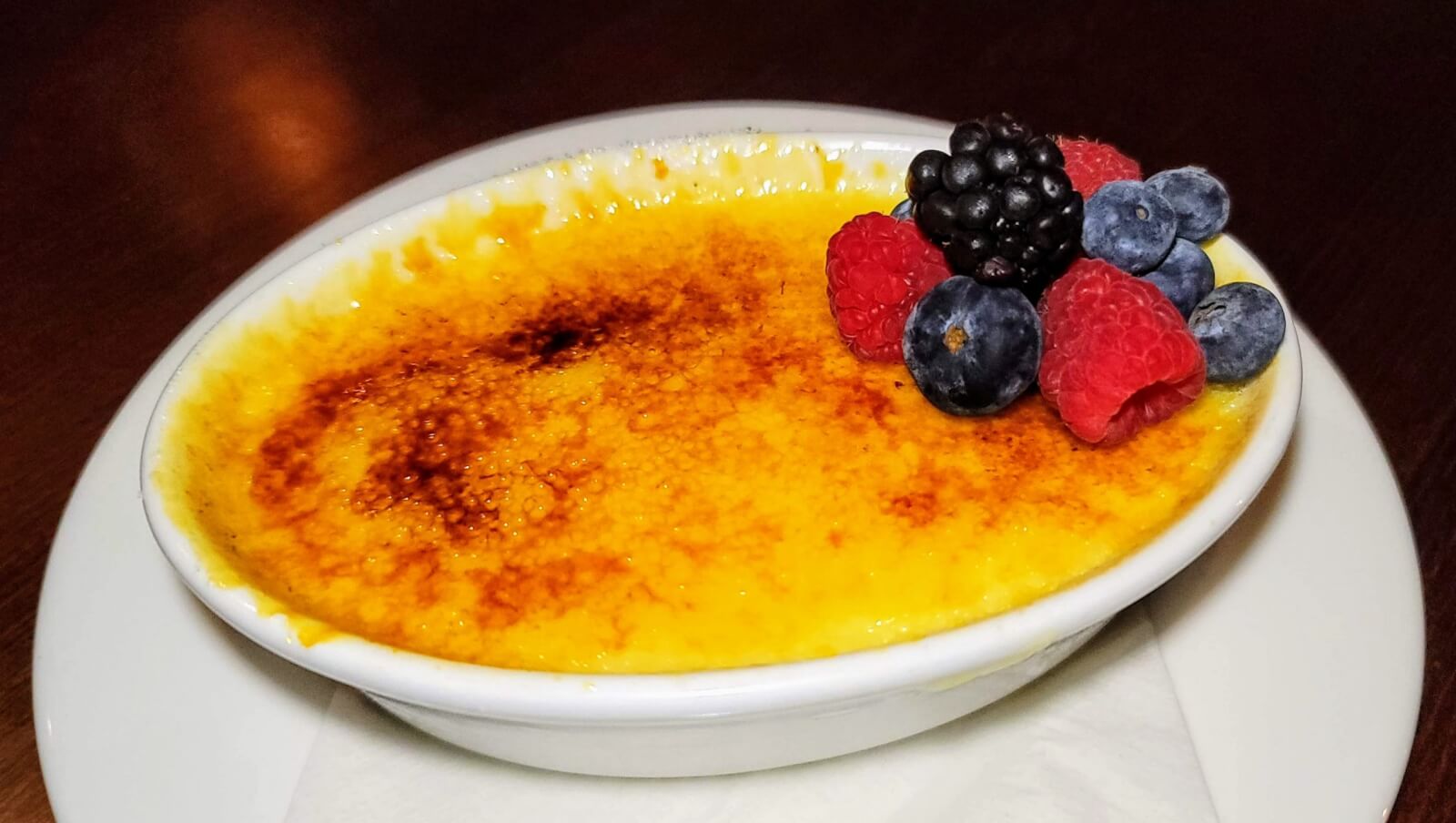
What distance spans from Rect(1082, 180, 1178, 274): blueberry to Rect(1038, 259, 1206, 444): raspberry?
0.03 metres

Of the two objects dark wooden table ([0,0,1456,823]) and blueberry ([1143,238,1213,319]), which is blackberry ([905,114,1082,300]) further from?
dark wooden table ([0,0,1456,823])

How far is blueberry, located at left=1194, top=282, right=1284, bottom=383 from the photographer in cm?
99

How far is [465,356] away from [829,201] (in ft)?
1.71

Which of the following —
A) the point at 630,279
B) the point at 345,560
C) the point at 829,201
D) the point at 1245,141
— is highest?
the point at 1245,141

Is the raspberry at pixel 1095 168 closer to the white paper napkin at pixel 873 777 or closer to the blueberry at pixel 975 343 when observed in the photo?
the blueberry at pixel 975 343

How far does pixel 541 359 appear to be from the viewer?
1184 mm

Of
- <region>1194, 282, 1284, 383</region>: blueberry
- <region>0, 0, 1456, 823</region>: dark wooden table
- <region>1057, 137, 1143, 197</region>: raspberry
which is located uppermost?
<region>1057, 137, 1143, 197</region>: raspberry

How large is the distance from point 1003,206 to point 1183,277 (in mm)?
223

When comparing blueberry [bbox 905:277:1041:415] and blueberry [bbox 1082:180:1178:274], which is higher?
blueberry [bbox 1082:180:1178:274]

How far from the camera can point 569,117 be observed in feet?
6.63

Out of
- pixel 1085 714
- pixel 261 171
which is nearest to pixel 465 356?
pixel 1085 714

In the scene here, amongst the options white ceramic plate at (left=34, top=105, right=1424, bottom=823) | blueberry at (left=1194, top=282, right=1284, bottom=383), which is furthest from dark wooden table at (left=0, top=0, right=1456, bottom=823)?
blueberry at (left=1194, top=282, right=1284, bottom=383)

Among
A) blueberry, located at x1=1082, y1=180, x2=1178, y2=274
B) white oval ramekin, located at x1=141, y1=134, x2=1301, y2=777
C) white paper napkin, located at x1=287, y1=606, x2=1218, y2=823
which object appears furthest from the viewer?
blueberry, located at x1=1082, y1=180, x2=1178, y2=274

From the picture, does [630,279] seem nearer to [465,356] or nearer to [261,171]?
[465,356]
